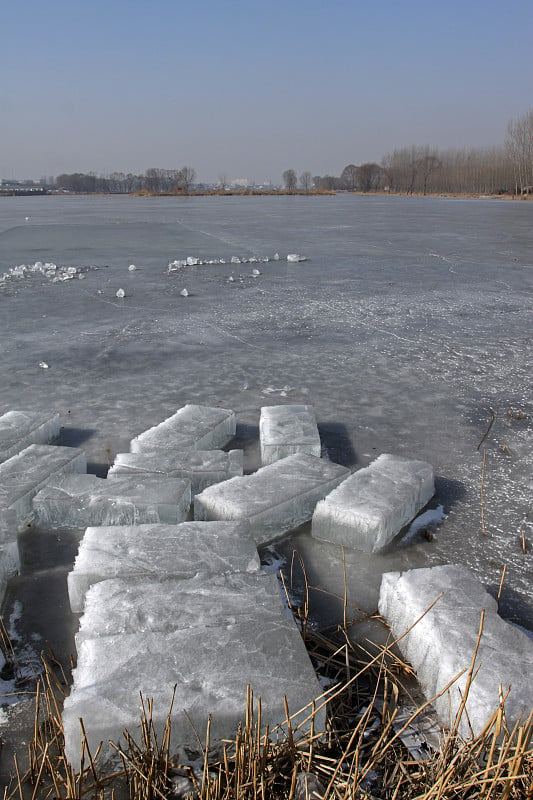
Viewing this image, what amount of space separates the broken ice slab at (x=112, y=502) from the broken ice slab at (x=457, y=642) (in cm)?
106

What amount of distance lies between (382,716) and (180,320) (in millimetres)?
5914

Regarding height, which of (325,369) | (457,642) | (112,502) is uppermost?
(325,369)

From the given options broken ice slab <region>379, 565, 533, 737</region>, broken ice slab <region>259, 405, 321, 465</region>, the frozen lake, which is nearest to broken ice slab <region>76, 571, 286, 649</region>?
the frozen lake

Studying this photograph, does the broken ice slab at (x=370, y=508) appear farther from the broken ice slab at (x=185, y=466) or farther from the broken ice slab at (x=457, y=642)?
the broken ice slab at (x=185, y=466)

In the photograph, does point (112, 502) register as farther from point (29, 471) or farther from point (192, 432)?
point (192, 432)

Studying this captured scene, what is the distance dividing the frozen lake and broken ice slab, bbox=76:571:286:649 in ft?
1.02

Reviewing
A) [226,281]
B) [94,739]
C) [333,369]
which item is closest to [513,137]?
[226,281]

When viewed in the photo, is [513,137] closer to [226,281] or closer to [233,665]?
[226,281]

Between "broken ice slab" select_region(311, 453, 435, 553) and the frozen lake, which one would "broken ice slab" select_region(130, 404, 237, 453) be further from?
"broken ice slab" select_region(311, 453, 435, 553)

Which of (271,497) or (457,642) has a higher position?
(271,497)

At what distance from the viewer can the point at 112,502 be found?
274 centimetres

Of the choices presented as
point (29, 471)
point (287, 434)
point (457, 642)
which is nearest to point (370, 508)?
point (457, 642)

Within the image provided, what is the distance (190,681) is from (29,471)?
176cm

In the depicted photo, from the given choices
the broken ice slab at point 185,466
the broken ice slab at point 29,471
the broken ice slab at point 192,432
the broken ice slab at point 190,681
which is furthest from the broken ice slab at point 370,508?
the broken ice slab at point 29,471
